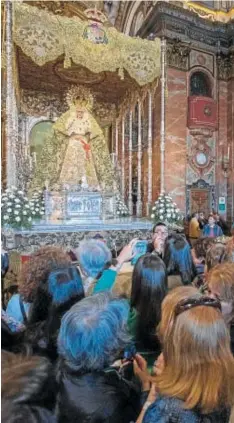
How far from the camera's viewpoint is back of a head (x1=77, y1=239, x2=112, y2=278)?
2820 millimetres

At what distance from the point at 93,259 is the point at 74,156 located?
7415mm

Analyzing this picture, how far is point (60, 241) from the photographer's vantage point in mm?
7699

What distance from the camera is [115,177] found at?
1040 centimetres

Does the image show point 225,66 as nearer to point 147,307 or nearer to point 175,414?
point 147,307

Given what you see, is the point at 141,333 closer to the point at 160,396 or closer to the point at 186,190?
the point at 160,396

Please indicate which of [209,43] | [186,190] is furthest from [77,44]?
[209,43]

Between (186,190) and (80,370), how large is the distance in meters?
12.0

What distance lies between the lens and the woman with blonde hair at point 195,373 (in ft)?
3.96

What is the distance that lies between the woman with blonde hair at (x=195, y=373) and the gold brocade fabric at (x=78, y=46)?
759 cm

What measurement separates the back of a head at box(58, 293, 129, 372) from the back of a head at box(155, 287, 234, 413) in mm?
226

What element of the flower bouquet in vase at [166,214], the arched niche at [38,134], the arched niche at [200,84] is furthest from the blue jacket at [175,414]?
the arched niche at [200,84]

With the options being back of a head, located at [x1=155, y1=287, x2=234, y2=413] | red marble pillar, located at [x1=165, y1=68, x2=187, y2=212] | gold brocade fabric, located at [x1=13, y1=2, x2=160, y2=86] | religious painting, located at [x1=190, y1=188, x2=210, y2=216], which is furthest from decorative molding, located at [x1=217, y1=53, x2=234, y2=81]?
back of a head, located at [x1=155, y1=287, x2=234, y2=413]

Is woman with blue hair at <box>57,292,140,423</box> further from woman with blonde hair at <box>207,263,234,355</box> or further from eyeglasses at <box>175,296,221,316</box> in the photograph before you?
woman with blonde hair at <box>207,263,234,355</box>

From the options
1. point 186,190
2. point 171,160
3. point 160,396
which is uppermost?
point 171,160
